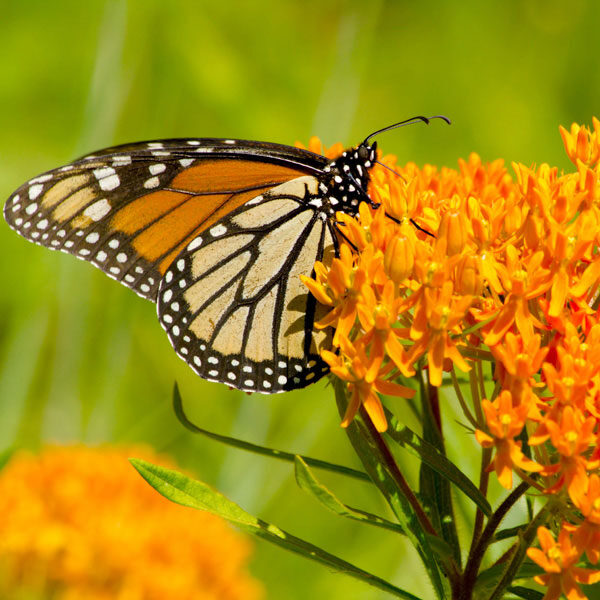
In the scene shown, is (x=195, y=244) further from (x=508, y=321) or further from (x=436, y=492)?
(x=508, y=321)

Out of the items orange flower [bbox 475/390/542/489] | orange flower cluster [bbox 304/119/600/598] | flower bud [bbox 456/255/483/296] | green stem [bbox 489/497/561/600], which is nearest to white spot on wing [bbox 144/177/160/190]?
orange flower cluster [bbox 304/119/600/598]

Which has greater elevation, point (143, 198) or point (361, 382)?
point (143, 198)

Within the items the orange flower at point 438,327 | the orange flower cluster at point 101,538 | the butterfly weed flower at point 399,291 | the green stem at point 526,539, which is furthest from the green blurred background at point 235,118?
the orange flower at point 438,327

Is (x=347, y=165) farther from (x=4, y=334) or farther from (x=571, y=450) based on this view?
(x=4, y=334)

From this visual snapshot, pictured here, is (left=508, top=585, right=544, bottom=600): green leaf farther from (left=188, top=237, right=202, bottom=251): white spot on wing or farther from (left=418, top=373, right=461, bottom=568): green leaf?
(left=188, top=237, right=202, bottom=251): white spot on wing

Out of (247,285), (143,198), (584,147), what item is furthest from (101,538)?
(584,147)
